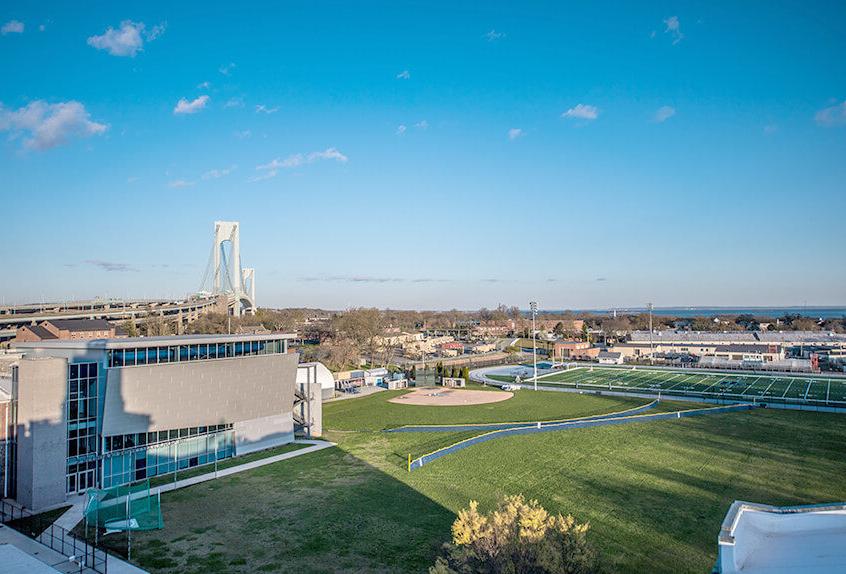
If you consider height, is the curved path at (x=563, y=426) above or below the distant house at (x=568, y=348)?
below

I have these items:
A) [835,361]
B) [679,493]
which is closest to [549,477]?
[679,493]

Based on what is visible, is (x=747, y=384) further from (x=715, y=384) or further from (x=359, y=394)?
(x=359, y=394)

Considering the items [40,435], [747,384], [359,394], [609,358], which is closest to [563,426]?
[359,394]

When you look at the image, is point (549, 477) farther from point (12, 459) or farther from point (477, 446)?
point (12, 459)

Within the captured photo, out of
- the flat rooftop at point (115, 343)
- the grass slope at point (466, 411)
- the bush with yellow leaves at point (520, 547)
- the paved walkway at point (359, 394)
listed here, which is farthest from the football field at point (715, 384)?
the bush with yellow leaves at point (520, 547)

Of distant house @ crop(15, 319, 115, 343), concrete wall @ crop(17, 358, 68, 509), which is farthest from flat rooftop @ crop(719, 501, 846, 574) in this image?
distant house @ crop(15, 319, 115, 343)

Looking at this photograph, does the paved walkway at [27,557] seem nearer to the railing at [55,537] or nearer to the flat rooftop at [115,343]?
the railing at [55,537]

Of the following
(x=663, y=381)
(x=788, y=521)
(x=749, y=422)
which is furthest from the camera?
(x=663, y=381)
